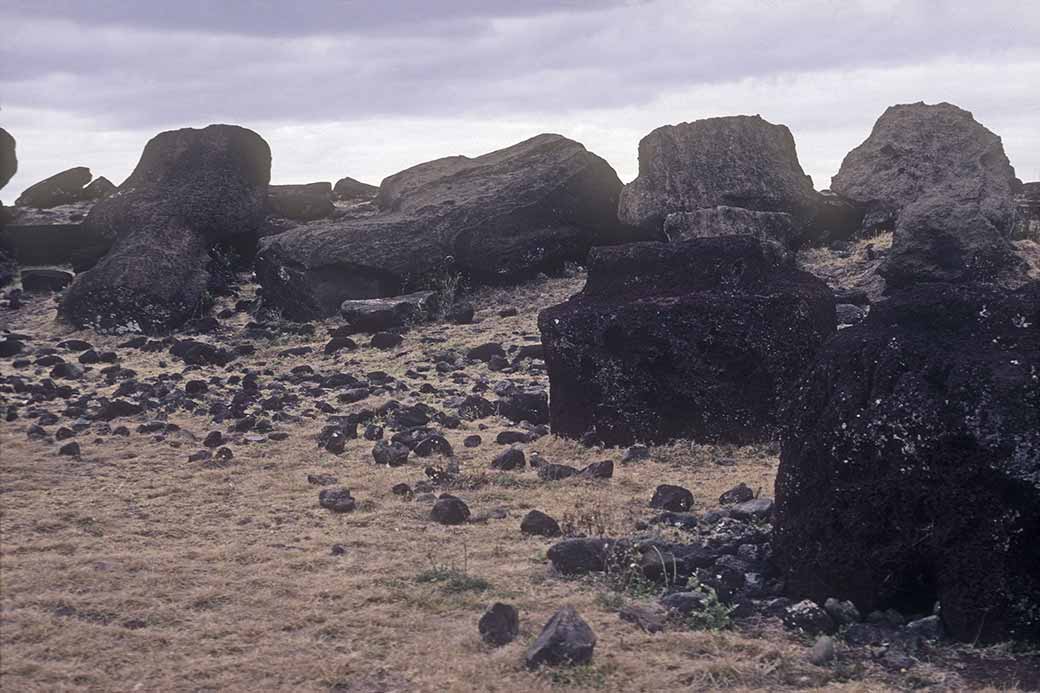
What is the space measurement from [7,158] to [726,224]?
46.6 feet

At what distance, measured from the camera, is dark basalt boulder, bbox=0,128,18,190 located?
22703mm

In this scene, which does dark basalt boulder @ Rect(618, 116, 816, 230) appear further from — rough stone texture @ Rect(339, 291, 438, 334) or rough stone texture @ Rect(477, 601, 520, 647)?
rough stone texture @ Rect(477, 601, 520, 647)

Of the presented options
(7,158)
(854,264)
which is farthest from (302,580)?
(7,158)

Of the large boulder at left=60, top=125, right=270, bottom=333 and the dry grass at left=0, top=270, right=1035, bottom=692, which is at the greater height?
the large boulder at left=60, top=125, right=270, bottom=333

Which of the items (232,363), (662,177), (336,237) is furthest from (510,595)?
(662,177)

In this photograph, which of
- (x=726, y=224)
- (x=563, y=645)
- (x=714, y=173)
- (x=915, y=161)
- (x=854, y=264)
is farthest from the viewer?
(x=915, y=161)

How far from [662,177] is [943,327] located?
13006 millimetres

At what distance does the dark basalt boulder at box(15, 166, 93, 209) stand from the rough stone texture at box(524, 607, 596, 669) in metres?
22.1

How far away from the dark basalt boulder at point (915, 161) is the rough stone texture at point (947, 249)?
2.69 meters

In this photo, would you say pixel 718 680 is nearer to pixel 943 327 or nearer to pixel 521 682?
pixel 521 682

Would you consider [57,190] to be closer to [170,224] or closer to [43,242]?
[43,242]

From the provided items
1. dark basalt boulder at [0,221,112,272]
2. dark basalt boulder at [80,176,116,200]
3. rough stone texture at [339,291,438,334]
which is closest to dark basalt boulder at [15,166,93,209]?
dark basalt boulder at [80,176,116,200]

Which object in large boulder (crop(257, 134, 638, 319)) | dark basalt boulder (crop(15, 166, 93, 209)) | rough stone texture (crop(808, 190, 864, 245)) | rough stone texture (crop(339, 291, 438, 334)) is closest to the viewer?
rough stone texture (crop(339, 291, 438, 334))

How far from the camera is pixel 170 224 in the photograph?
18.8m
